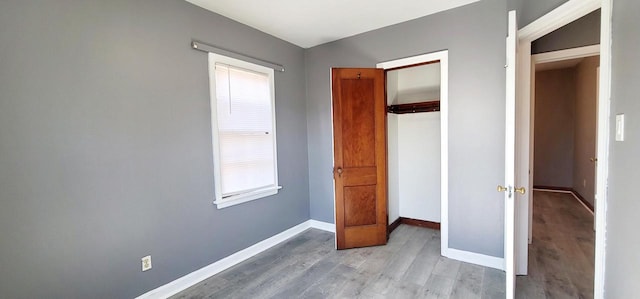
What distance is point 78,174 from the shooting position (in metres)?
1.76

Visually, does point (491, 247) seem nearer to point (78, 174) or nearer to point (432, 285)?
point (432, 285)

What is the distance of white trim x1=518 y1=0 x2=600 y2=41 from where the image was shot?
1600 mm

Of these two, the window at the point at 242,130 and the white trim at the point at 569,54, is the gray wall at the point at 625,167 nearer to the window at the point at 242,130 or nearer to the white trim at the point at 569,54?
the white trim at the point at 569,54

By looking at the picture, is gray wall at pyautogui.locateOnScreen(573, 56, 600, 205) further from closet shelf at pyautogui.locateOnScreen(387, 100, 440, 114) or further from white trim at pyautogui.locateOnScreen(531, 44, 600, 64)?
closet shelf at pyautogui.locateOnScreen(387, 100, 440, 114)

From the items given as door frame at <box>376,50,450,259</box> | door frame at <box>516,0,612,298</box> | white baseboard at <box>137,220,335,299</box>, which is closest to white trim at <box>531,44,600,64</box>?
door frame at <box>516,0,612,298</box>

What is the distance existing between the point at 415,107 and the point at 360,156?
1.12 m

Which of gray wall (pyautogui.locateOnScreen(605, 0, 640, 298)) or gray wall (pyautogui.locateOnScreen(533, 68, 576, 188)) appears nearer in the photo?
gray wall (pyautogui.locateOnScreen(605, 0, 640, 298))

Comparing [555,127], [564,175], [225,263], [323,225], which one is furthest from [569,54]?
[564,175]

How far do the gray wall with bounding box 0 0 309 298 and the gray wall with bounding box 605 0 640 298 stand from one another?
9.30 ft

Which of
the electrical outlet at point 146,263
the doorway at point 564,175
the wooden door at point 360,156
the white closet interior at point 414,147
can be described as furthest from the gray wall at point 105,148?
the doorway at point 564,175

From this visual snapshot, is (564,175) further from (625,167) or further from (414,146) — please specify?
(625,167)

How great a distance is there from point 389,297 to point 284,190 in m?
1.77

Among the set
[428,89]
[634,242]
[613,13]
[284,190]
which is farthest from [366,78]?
[634,242]

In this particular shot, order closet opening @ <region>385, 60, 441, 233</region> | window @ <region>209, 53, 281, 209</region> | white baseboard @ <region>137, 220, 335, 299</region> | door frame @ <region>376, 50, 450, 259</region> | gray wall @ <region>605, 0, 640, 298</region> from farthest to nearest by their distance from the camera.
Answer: closet opening @ <region>385, 60, 441, 233</region>
door frame @ <region>376, 50, 450, 259</region>
window @ <region>209, 53, 281, 209</region>
white baseboard @ <region>137, 220, 335, 299</region>
gray wall @ <region>605, 0, 640, 298</region>
